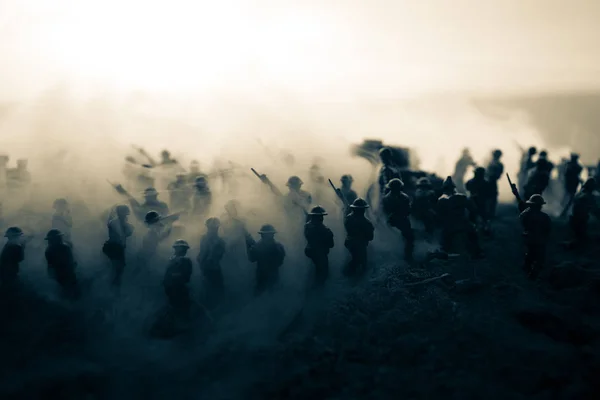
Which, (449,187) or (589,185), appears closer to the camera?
(589,185)

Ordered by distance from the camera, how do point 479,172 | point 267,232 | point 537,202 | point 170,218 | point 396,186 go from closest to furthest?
point 537,202 < point 267,232 < point 396,186 < point 170,218 < point 479,172

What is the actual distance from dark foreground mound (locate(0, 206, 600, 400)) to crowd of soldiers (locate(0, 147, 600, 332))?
899mm

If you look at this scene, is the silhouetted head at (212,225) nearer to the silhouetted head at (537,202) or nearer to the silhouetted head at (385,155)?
the silhouetted head at (385,155)

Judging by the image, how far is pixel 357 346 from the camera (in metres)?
12.2

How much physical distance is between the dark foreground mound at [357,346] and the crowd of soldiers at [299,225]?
0.90 metres

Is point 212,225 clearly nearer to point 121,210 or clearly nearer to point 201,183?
point 121,210

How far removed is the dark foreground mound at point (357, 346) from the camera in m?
11.1

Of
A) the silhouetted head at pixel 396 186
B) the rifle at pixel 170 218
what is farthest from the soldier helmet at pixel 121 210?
the silhouetted head at pixel 396 186

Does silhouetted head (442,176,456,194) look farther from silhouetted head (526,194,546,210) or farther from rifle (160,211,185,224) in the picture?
rifle (160,211,185,224)

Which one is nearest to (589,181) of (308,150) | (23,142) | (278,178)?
(278,178)

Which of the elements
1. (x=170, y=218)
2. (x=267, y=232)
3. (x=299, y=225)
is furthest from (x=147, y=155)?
(x=267, y=232)

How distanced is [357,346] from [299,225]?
232 inches

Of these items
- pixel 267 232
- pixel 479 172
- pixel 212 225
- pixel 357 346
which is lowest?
pixel 357 346

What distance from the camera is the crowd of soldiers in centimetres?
1393
